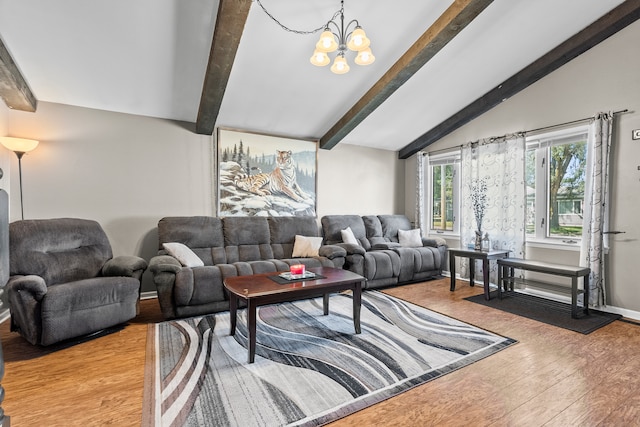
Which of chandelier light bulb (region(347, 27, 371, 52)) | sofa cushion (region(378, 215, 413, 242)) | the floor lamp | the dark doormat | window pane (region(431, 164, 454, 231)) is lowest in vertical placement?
the dark doormat

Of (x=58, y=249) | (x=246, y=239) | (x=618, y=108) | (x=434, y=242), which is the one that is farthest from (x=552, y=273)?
(x=58, y=249)

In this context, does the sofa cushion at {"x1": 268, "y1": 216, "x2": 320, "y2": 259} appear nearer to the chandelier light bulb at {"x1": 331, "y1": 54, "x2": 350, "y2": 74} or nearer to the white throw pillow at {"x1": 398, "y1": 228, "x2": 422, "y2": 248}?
the white throw pillow at {"x1": 398, "y1": 228, "x2": 422, "y2": 248}

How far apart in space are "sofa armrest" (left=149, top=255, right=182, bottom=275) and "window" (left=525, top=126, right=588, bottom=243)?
4.34 m

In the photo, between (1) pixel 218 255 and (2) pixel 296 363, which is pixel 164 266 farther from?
(2) pixel 296 363

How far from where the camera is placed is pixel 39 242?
111 inches

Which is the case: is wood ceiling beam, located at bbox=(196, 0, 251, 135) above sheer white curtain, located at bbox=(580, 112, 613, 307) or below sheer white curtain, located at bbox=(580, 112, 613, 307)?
above

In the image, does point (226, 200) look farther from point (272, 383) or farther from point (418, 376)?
point (418, 376)

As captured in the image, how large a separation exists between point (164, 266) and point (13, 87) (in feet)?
7.04

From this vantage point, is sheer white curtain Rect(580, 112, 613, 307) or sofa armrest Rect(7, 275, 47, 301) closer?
sofa armrest Rect(7, 275, 47, 301)

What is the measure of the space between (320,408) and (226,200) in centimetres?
316

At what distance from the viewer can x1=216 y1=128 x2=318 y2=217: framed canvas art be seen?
4.29 metres

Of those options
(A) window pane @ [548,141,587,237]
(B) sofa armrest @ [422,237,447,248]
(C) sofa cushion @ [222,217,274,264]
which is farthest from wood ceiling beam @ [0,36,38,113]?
(A) window pane @ [548,141,587,237]

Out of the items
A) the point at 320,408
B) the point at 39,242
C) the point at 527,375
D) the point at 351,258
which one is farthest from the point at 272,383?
the point at 39,242

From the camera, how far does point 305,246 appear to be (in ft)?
13.8
